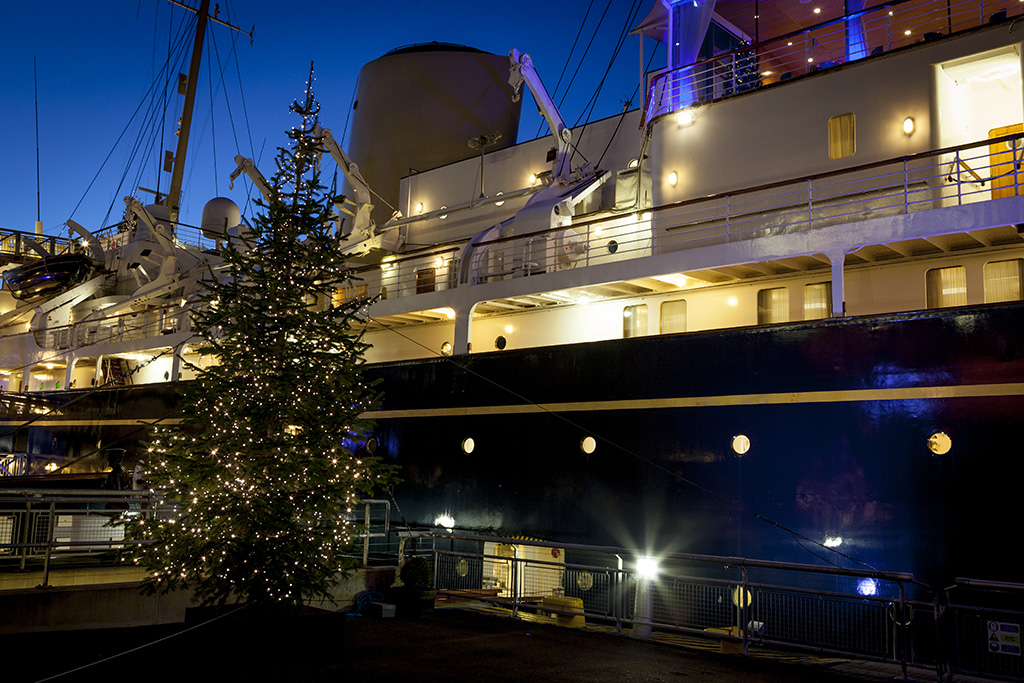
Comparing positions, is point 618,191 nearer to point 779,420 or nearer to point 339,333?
point 779,420

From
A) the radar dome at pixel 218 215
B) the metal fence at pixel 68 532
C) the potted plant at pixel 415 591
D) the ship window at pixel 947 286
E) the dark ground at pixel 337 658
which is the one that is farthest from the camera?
the radar dome at pixel 218 215

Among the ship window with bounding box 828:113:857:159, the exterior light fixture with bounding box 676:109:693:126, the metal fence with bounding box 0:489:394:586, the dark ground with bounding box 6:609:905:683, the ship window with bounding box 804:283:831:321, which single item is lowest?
the dark ground with bounding box 6:609:905:683

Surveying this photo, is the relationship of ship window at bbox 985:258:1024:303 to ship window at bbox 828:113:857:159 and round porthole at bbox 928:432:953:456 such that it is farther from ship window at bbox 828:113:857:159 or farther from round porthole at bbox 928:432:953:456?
ship window at bbox 828:113:857:159

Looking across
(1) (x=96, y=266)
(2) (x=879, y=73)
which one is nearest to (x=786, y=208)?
(2) (x=879, y=73)

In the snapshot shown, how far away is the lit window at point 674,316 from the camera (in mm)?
13781

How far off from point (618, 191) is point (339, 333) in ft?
28.4

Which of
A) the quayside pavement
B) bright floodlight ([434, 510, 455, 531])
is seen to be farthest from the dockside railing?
the quayside pavement

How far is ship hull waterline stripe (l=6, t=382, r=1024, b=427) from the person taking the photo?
9555 mm

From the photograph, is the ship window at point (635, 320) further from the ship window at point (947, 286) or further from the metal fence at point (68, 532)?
the metal fence at point (68, 532)

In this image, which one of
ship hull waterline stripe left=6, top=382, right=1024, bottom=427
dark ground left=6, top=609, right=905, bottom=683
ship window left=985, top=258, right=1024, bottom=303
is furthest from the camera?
ship window left=985, top=258, right=1024, bottom=303

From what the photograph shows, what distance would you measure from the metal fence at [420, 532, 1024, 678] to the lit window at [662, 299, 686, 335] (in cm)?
401

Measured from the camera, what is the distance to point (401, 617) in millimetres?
10734

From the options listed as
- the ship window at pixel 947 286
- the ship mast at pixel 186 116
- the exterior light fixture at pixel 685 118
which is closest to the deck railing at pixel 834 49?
the exterior light fixture at pixel 685 118

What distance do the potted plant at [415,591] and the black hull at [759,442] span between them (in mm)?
2732
